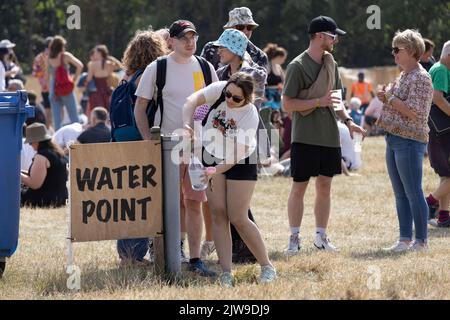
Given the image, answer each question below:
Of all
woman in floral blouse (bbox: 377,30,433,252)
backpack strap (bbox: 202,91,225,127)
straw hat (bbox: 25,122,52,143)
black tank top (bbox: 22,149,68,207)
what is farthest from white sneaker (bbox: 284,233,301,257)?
black tank top (bbox: 22,149,68,207)

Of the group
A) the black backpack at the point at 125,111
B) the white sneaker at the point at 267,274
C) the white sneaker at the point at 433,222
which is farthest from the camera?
the white sneaker at the point at 433,222

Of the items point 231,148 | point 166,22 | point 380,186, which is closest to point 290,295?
point 231,148

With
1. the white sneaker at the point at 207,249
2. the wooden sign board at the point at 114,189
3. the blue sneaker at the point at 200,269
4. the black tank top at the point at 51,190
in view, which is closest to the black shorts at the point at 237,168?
the wooden sign board at the point at 114,189

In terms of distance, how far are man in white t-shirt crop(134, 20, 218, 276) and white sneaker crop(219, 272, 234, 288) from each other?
44 centimetres

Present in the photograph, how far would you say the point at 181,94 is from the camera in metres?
7.78

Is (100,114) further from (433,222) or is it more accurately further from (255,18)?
(255,18)

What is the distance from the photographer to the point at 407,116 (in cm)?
881

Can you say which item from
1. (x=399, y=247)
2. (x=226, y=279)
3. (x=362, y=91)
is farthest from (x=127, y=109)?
(x=362, y=91)

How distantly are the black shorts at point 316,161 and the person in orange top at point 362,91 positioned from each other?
1878 centimetres

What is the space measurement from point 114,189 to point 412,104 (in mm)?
2829

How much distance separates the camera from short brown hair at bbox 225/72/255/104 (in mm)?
6988

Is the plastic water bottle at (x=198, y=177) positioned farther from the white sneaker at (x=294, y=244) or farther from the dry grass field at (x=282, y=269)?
the white sneaker at (x=294, y=244)

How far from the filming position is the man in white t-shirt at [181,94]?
25.3 ft
